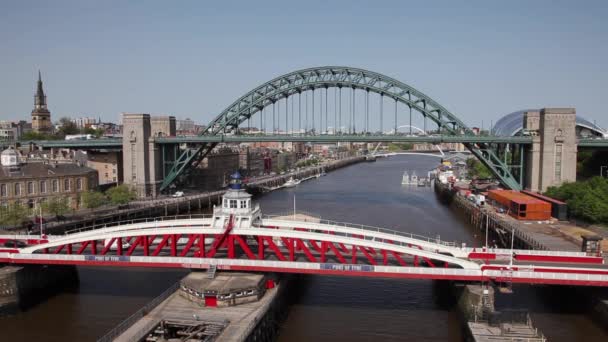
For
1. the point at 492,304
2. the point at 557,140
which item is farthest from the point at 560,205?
the point at 492,304

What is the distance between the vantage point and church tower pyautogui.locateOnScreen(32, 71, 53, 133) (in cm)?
11181

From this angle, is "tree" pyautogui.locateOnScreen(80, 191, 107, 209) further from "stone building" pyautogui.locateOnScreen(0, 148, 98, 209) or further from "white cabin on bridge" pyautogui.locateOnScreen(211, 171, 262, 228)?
"white cabin on bridge" pyautogui.locateOnScreen(211, 171, 262, 228)

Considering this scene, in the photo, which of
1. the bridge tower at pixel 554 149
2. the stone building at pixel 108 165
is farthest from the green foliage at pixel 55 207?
the bridge tower at pixel 554 149

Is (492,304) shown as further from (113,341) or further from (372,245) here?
(113,341)

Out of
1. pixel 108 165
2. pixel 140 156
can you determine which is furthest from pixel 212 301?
pixel 108 165

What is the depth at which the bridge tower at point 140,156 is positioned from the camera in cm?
5766

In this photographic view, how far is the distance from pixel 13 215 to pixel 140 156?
21093 mm

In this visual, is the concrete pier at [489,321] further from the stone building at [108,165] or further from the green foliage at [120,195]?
the stone building at [108,165]

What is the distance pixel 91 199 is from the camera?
4606 centimetres

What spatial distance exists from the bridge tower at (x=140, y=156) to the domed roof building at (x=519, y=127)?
41836 mm

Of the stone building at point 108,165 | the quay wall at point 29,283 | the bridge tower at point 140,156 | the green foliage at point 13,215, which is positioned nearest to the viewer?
the quay wall at point 29,283

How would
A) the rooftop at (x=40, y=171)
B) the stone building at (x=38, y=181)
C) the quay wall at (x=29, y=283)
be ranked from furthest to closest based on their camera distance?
the rooftop at (x=40, y=171) → the stone building at (x=38, y=181) → the quay wall at (x=29, y=283)

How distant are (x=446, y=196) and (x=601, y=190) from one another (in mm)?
27085

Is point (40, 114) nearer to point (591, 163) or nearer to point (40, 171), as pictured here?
point (40, 171)
